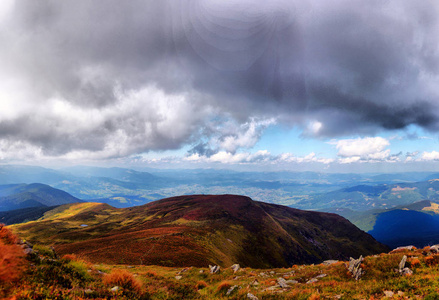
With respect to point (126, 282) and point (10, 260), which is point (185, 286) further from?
point (10, 260)

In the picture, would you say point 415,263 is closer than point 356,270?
Yes

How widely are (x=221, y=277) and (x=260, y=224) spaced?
6976cm

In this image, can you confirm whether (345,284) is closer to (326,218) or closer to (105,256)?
(105,256)

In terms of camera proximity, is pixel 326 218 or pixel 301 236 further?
pixel 326 218

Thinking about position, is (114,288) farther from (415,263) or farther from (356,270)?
(415,263)

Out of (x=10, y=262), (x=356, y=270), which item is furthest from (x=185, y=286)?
(x=356, y=270)

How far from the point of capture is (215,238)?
49.6m

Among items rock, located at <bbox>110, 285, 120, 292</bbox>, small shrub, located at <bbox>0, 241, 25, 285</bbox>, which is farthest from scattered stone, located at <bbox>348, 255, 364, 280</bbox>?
small shrub, located at <bbox>0, 241, 25, 285</bbox>

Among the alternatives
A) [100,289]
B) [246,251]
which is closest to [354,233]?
[246,251]

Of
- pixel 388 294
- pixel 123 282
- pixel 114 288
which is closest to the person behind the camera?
pixel 114 288

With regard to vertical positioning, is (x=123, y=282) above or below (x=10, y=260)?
below

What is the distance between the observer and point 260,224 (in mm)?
81062

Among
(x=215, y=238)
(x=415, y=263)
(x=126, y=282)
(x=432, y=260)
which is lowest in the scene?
(x=215, y=238)

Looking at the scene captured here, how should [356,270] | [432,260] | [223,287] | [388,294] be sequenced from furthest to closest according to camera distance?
1. [356,270]
2. [223,287]
3. [432,260]
4. [388,294]
